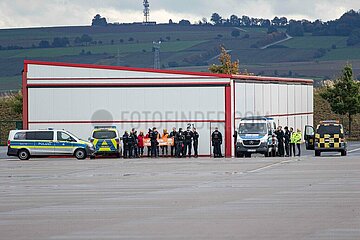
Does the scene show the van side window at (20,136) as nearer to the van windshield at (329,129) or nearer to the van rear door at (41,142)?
the van rear door at (41,142)

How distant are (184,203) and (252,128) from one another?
29.6 metres

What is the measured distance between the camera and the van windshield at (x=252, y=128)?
52969 millimetres

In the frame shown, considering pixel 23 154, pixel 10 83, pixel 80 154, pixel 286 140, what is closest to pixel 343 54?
pixel 10 83

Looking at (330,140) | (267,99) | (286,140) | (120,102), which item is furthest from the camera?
(267,99)

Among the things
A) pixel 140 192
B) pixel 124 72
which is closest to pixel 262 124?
pixel 124 72

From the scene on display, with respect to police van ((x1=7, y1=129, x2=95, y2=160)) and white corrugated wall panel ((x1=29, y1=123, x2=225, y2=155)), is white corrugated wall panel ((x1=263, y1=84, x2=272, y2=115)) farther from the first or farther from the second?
police van ((x1=7, y1=129, x2=95, y2=160))

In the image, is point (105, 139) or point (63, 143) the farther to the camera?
point (105, 139)

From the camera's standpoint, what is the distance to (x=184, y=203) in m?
23.8

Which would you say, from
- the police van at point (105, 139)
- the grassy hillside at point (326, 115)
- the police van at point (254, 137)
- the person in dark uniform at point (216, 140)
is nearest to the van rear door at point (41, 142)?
the police van at point (105, 139)

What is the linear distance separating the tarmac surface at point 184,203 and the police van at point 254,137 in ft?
41.0

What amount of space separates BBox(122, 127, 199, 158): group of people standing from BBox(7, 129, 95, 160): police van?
2.73 metres

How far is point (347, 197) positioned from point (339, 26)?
162815 millimetres

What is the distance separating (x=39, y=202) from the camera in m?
25.0

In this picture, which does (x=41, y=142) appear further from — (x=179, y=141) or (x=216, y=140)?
(x=216, y=140)
